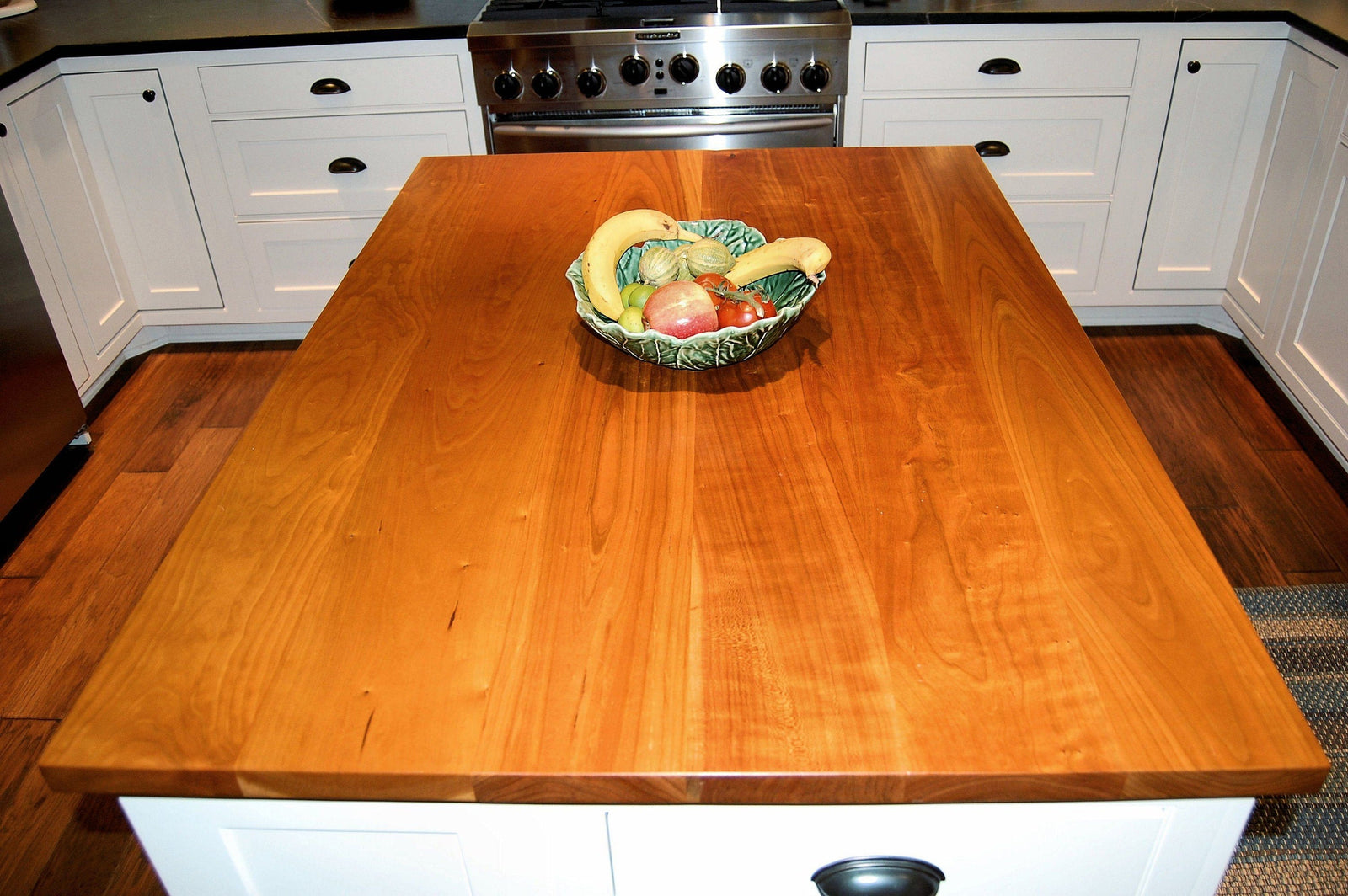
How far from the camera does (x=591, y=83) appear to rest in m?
2.64

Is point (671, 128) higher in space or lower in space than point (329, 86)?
lower

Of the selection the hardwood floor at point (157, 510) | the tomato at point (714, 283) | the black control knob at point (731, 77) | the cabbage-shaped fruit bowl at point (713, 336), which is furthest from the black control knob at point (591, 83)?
the tomato at point (714, 283)

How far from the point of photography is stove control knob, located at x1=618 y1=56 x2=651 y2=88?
103 inches

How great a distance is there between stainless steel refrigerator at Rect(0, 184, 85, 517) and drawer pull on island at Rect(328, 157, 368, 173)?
0.78 metres

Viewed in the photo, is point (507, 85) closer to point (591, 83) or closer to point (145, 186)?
point (591, 83)

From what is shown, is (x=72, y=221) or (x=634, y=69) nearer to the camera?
(x=634, y=69)

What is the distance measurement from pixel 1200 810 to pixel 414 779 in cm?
64

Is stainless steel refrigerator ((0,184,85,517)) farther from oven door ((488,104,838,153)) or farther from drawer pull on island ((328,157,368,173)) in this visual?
oven door ((488,104,838,153))

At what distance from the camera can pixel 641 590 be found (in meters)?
0.95

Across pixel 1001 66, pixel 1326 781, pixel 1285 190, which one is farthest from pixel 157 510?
pixel 1285 190

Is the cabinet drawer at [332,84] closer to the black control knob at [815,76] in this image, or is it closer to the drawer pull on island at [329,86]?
the drawer pull on island at [329,86]

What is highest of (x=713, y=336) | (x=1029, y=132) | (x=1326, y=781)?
(x=713, y=336)

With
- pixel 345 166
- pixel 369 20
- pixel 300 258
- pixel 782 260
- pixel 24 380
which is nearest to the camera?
pixel 782 260

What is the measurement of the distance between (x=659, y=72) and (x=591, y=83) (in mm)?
176
